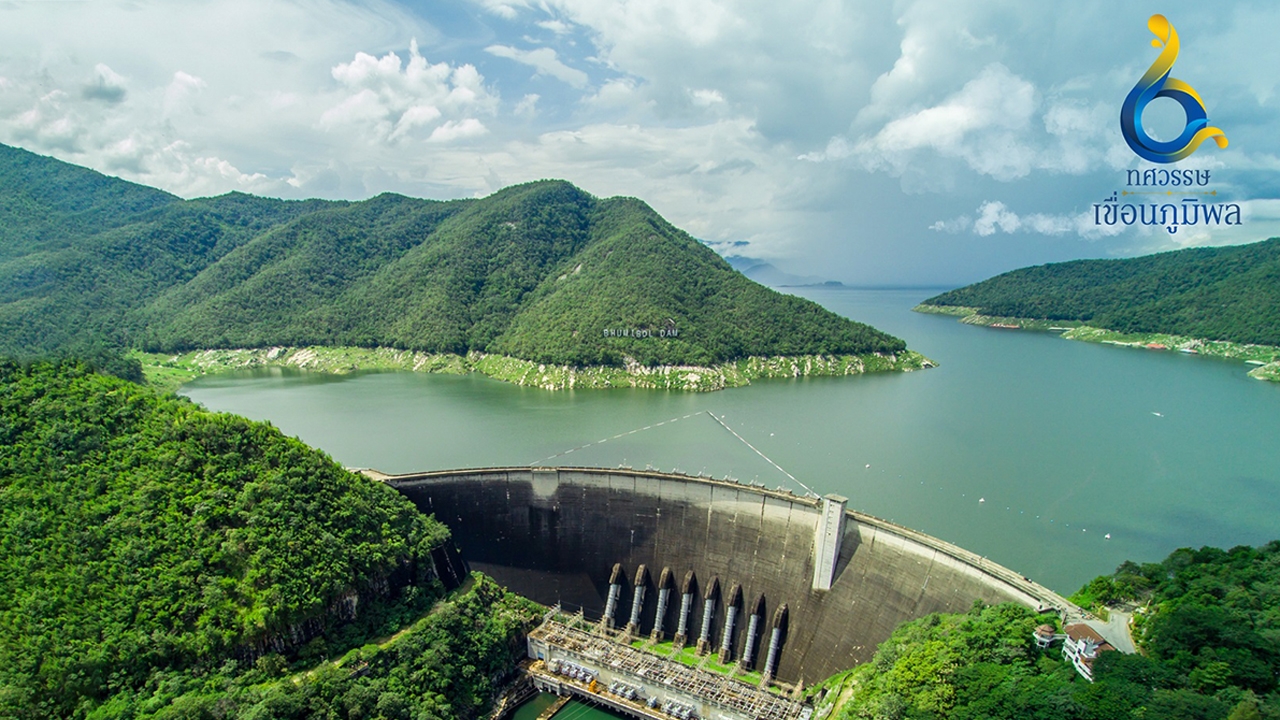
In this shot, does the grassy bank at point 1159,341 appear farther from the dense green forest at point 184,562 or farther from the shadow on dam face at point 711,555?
the dense green forest at point 184,562

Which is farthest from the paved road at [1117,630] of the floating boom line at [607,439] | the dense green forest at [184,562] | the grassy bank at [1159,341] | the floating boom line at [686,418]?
the grassy bank at [1159,341]

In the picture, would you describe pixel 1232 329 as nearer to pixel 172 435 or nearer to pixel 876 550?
pixel 876 550

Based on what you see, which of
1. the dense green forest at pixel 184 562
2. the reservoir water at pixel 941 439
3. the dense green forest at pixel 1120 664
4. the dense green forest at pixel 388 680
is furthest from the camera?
the reservoir water at pixel 941 439

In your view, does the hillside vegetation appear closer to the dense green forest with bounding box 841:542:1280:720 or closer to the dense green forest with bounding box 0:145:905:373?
the dense green forest with bounding box 841:542:1280:720

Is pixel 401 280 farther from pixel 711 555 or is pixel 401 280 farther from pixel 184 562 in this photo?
pixel 711 555

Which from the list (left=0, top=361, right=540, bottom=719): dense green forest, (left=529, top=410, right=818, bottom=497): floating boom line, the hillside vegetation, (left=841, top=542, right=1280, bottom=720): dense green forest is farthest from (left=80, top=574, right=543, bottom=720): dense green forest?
(left=529, top=410, right=818, bottom=497): floating boom line

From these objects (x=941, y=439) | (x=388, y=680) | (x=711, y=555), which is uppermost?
(x=941, y=439)

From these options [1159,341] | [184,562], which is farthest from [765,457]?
[1159,341]
